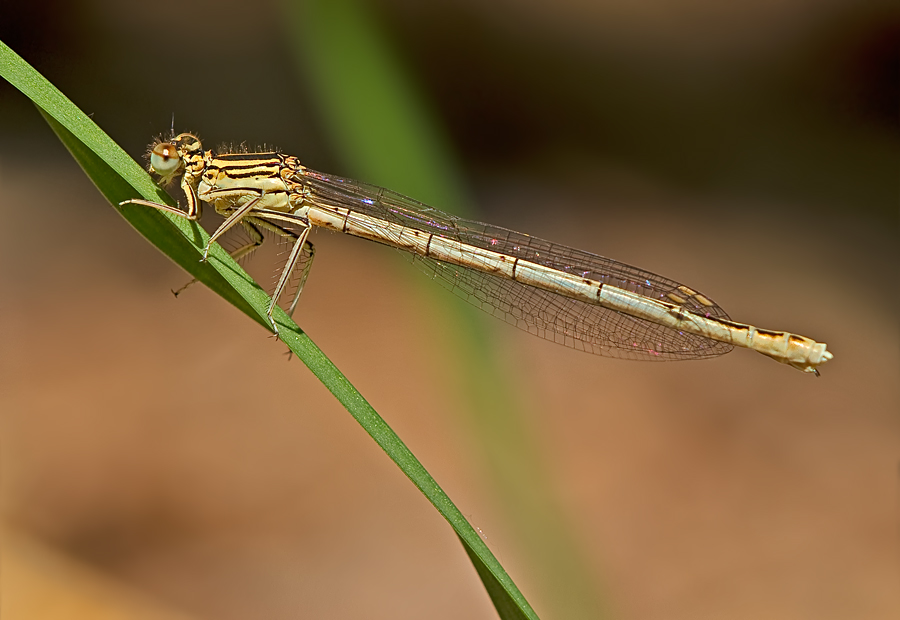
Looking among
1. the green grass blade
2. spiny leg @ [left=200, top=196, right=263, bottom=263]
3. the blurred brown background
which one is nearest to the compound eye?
spiny leg @ [left=200, top=196, right=263, bottom=263]

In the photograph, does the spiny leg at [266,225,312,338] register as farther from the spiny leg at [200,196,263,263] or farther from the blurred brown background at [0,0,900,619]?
the blurred brown background at [0,0,900,619]

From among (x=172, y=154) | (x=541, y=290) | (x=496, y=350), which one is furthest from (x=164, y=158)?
(x=496, y=350)

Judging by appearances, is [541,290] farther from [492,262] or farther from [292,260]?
[292,260]

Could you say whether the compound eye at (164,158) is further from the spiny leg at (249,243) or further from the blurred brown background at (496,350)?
the blurred brown background at (496,350)

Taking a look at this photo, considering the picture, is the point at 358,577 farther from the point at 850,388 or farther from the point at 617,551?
the point at 850,388

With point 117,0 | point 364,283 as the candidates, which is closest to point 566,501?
point 364,283

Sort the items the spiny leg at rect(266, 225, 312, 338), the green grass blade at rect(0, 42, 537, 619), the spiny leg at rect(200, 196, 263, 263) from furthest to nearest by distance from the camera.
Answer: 1. the spiny leg at rect(266, 225, 312, 338)
2. the spiny leg at rect(200, 196, 263, 263)
3. the green grass blade at rect(0, 42, 537, 619)
